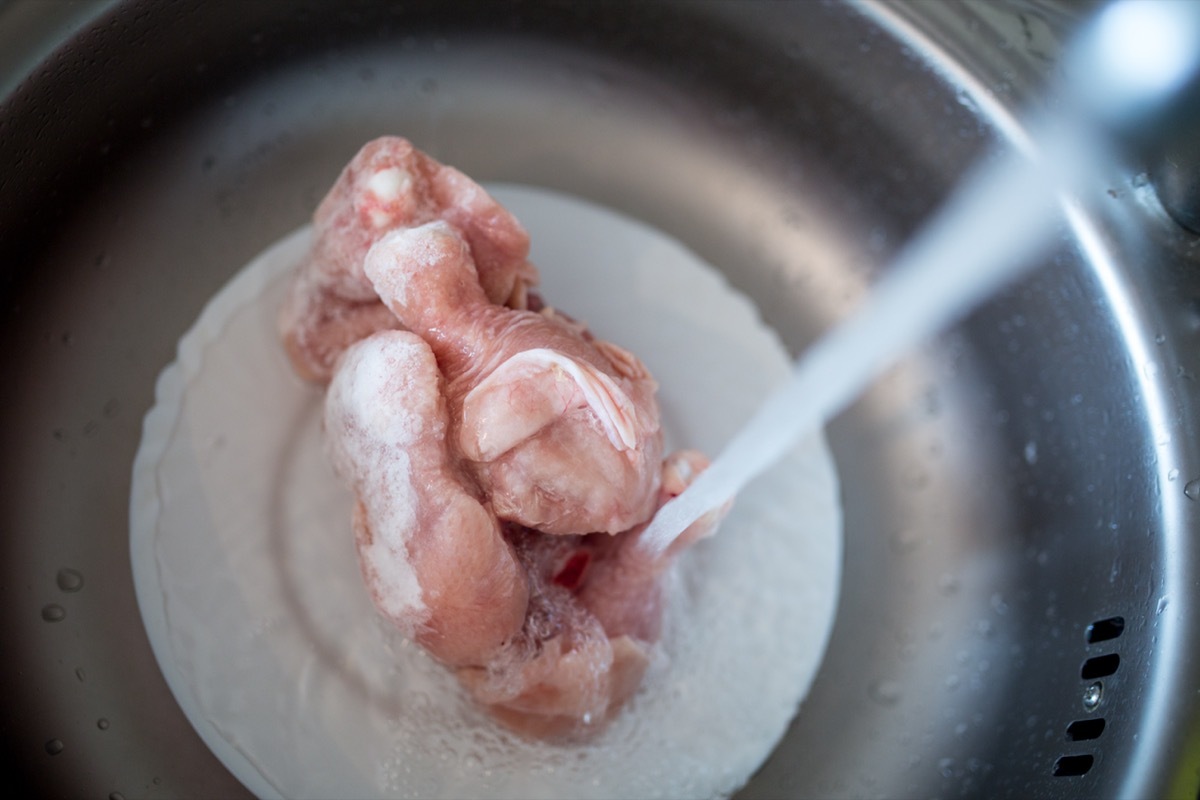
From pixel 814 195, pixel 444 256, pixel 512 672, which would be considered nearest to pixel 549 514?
pixel 512 672

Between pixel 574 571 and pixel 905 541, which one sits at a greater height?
pixel 574 571

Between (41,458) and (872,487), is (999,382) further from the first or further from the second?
(41,458)

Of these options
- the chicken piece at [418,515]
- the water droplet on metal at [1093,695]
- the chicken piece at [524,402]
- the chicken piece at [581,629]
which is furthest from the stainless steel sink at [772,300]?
the chicken piece at [524,402]

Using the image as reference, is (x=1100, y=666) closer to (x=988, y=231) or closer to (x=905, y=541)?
(x=905, y=541)

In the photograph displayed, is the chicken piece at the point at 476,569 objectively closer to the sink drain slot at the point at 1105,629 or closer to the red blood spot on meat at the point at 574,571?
the red blood spot on meat at the point at 574,571

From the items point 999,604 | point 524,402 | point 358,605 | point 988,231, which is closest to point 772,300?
point 988,231

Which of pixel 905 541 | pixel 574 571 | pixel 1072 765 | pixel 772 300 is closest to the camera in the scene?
pixel 1072 765

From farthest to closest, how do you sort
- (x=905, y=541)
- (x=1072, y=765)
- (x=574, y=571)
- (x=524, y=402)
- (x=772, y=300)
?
(x=772, y=300) < (x=905, y=541) < (x=574, y=571) < (x=1072, y=765) < (x=524, y=402)
